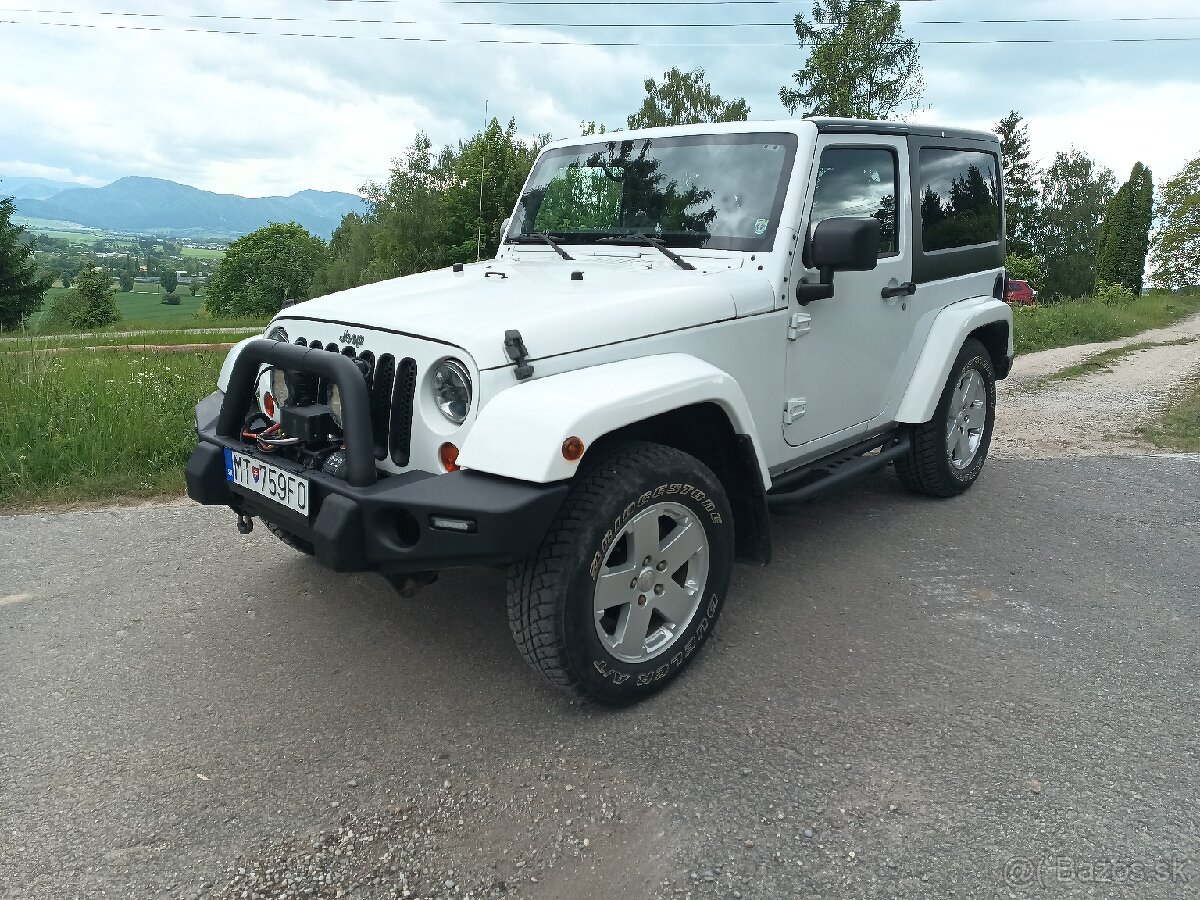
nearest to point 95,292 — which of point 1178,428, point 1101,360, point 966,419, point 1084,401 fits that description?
point 1101,360

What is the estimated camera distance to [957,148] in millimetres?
4844

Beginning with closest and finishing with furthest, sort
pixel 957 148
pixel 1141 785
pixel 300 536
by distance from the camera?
1. pixel 1141 785
2. pixel 300 536
3. pixel 957 148

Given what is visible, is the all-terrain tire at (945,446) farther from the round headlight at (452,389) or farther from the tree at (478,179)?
the tree at (478,179)

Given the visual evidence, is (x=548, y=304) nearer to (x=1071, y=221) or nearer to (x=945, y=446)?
(x=945, y=446)

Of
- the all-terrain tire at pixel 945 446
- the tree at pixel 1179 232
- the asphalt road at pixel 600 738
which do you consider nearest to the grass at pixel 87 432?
the asphalt road at pixel 600 738

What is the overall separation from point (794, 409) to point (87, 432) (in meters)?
4.54

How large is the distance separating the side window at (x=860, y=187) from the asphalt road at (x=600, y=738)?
160cm

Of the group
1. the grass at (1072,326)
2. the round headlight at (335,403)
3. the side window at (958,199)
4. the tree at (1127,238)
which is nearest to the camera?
the round headlight at (335,403)

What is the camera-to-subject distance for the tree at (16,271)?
4094 centimetres

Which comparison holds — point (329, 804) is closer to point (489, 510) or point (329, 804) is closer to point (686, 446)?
point (489, 510)

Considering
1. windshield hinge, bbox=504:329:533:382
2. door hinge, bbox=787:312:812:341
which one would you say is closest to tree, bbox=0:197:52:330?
door hinge, bbox=787:312:812:341

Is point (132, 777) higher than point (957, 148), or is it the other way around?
point (957, 148)

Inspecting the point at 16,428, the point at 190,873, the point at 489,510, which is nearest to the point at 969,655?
the point at 489,510

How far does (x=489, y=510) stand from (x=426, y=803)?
855mm
